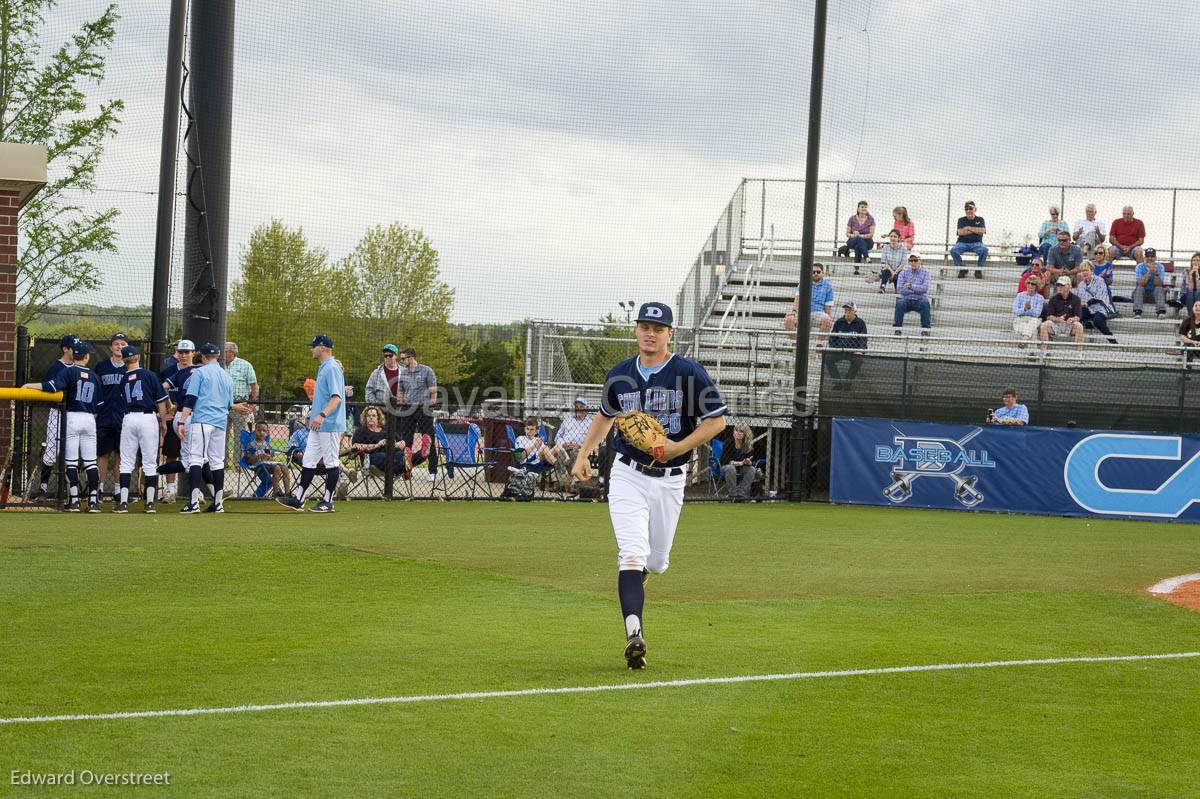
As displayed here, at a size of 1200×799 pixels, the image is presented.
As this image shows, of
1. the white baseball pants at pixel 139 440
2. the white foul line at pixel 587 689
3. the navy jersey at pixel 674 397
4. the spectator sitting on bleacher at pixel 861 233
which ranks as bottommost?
the white foul line at pixel 587 689

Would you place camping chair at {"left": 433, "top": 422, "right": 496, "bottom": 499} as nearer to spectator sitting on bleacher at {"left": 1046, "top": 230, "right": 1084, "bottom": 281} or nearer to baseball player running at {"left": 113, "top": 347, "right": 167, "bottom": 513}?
baseball player running at {"left": 113, "top": 347, "right": 167, "bottom": 513}

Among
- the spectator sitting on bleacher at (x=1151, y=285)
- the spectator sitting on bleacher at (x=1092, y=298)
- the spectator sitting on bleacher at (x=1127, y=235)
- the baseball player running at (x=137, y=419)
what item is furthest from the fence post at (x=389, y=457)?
the spectator sitting on bleacher at (x=1127, y=235)

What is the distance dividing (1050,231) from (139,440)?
20032 millimetres

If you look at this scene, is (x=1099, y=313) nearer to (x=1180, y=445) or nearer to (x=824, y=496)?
(x=1180, y=445)

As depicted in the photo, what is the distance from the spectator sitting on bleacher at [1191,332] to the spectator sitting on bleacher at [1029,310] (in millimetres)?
2545

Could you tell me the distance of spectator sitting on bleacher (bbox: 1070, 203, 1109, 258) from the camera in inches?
1078

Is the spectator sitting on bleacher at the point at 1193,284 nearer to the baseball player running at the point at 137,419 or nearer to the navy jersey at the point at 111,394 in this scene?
the baseball player running at the point at 137,419

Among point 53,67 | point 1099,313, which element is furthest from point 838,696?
point 53,67

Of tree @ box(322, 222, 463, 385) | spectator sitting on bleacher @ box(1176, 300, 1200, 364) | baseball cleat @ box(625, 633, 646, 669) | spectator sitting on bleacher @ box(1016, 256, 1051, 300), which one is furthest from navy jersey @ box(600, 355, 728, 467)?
tree @ box(322, 222, 463, 385)

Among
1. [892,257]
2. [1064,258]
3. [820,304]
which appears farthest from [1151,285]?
[820,304]

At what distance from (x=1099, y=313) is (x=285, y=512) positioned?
54.1ft

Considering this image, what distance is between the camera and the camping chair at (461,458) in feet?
66.6

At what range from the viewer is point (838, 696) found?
622 centimetres

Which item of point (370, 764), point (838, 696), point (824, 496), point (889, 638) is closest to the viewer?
point (370, 764)
